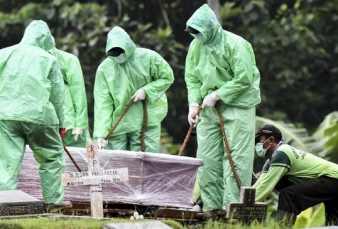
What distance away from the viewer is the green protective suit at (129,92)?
13789 mm

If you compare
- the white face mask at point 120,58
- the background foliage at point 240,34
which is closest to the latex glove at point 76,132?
the white face mask at point 120,58

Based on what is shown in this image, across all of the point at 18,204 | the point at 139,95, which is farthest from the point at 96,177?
the point at 139,95

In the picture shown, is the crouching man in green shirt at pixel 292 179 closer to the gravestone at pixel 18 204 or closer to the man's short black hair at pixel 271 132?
the man's short black hair at pixel 271 132

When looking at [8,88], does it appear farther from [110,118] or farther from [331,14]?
[331,14]

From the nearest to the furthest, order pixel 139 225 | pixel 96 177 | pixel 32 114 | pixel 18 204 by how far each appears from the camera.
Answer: pixel 139 225
pixel 18 204
pixel 96 177
pixel 32 114

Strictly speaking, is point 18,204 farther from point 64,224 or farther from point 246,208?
point 246,208

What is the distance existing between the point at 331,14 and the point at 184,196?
37.2 feet

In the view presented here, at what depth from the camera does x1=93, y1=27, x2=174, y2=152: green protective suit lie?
13.8 metres

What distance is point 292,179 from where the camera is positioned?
1234cm

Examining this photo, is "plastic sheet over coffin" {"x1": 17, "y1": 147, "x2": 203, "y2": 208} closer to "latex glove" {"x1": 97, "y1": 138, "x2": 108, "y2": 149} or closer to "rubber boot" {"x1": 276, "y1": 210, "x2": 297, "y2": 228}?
"latex glove" {"x1": 97, "y1": 138, "x2": 108, "y2": 149}

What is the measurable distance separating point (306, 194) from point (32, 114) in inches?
100

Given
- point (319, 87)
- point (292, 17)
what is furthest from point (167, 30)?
point (319, 87)

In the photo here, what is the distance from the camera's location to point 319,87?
25328mm

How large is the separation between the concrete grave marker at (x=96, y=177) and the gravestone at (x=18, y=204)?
1.05 feet
